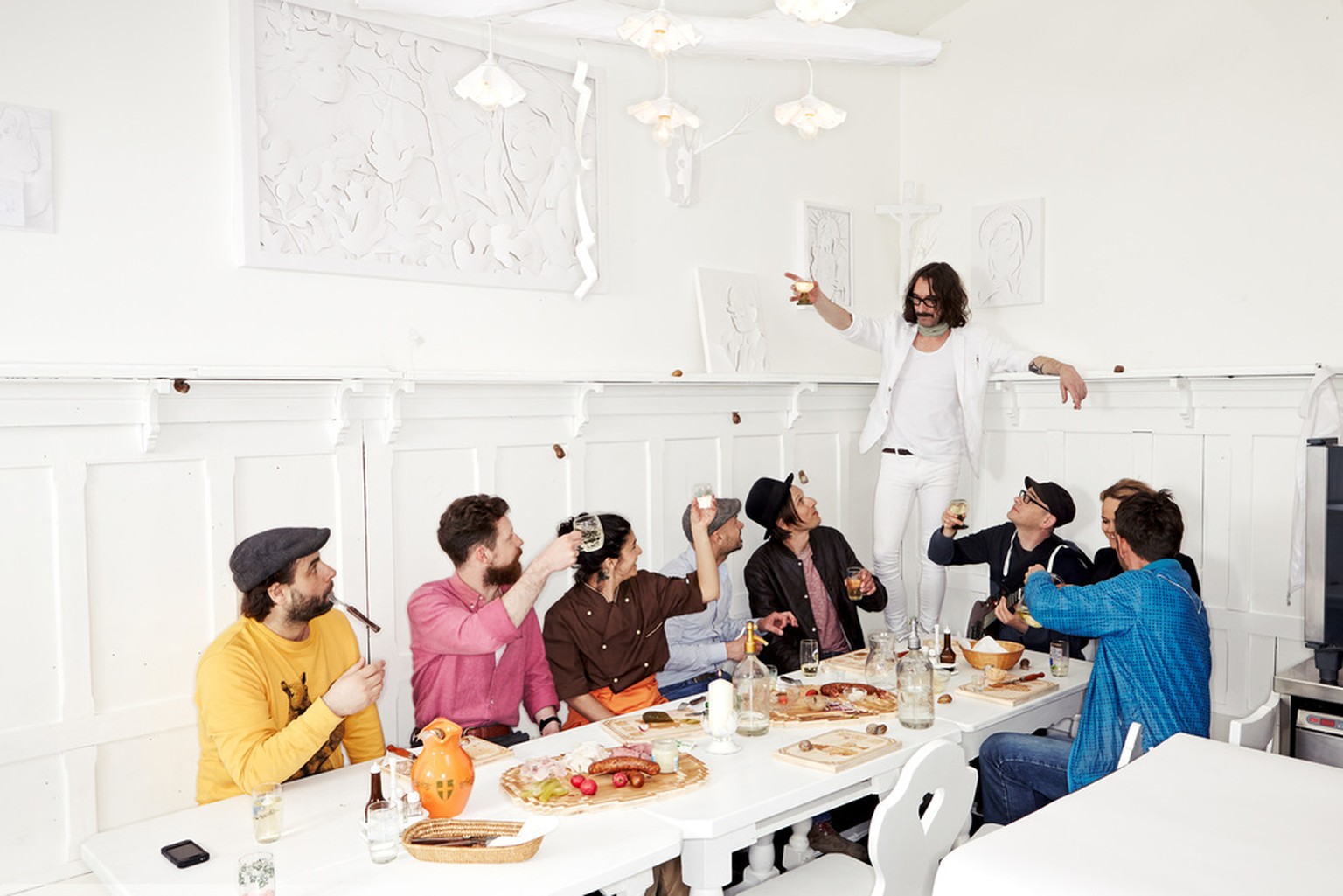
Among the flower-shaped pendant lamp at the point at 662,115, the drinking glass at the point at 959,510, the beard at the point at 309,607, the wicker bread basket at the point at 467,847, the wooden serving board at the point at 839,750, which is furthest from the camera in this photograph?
the drinking glass at the point at 959,510

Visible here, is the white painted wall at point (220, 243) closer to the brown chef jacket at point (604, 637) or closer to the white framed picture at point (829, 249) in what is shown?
the white framed picture at point (829, 249)

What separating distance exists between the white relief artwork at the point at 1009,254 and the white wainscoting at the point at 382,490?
0.45 m

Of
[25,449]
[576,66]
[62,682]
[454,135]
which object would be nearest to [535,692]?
[62,682]

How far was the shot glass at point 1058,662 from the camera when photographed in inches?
139

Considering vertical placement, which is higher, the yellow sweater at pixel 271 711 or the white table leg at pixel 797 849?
the yellow sweater at pixel 271 711

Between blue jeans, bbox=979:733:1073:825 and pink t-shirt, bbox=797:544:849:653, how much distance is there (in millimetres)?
1053

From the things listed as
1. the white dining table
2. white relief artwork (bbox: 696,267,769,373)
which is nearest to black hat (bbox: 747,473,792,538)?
white relief artwork (bbox: 696,267,769,373)

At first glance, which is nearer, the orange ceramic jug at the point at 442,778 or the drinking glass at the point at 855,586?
the orange ceramic jug at the point at 442,778

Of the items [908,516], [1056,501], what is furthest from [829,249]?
[1056,501]

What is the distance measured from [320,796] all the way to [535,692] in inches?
43.2

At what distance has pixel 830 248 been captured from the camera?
16.6ft

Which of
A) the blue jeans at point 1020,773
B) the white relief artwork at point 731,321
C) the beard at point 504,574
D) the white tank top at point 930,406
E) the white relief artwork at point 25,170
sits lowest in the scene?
the blue jeans at point 1020,773

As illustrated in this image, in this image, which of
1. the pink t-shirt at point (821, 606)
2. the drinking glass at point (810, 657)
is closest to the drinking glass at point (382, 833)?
the drinking glass at point (810, 657)

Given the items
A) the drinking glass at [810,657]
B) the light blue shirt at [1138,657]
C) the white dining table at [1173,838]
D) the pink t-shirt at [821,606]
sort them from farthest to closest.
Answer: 1. the pink t-shirt at [821,606]
2. the drinking glass at [810,657]
3. the light blue shirt at [1138,657]
4. the white dining table at [1173,838]
